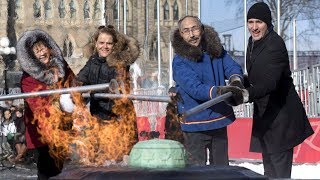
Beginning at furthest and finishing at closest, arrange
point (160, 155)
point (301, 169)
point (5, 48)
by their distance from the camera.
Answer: point (5, 48)
point (301, 169)
point (160, 155)

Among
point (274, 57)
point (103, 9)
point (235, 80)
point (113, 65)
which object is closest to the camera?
point (235, 80)

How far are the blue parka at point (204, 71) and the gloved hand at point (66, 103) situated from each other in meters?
0.79

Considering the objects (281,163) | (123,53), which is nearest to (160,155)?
(281,163)

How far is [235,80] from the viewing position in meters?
5.70

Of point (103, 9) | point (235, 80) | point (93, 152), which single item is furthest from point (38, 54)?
point (103, 9)

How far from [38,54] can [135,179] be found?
3.20 m

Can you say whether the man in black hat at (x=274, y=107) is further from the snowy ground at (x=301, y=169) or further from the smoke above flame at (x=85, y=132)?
the snowy ground at (x=301, y=169)

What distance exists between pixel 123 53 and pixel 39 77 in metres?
0.69

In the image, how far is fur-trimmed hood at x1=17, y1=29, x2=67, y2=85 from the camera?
21.8 ft

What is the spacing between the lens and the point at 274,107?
6230 millimetres

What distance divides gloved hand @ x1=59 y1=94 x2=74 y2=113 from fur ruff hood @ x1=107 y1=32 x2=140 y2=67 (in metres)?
0.69

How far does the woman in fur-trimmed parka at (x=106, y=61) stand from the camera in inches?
258

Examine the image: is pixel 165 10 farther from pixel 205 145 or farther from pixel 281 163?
pixel 281 163

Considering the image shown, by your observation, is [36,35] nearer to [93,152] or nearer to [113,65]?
[113,65]
